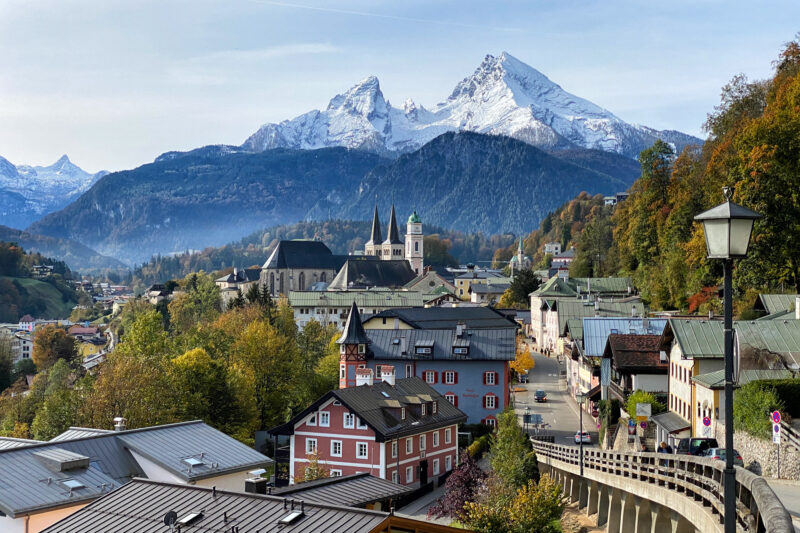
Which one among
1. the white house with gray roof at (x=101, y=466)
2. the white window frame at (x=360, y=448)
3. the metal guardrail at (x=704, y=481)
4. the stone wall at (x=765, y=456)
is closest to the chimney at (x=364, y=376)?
the white window frame at (x=360, y=448)

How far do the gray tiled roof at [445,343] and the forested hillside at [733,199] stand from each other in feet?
49.4

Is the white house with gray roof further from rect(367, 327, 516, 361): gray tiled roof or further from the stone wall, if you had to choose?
rect(367, 327, 516, 361): gray tiled roof

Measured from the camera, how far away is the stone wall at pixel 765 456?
2852cm

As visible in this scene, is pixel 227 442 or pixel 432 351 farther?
pixel 432 351

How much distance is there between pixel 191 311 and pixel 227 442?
363ft

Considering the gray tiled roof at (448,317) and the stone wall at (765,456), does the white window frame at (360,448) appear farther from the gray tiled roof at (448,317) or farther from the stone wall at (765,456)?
the gray tiled roof at (448,317)

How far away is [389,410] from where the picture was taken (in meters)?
55.9

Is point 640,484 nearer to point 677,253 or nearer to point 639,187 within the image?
point 677,253

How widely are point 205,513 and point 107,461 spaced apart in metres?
15.9

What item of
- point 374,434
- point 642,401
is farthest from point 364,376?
point 642,401

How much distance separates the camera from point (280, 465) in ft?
209

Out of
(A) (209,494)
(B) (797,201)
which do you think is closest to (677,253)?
(B) (797,201)

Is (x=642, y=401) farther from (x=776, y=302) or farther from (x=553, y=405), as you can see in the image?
(x=553, y=405)

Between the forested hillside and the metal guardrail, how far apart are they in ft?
64.2
